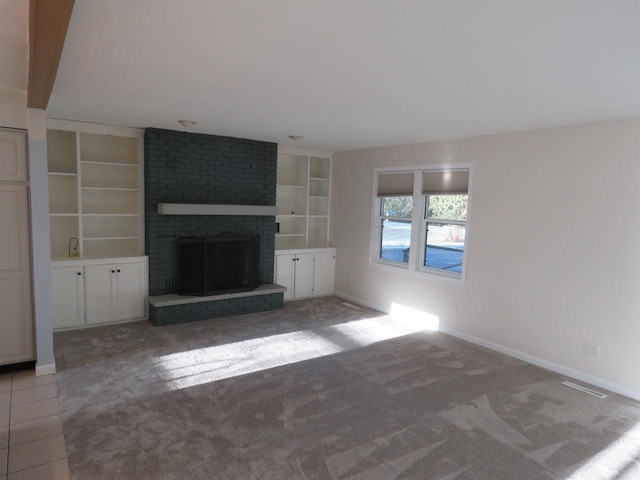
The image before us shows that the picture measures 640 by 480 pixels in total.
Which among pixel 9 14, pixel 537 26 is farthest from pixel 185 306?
pixel 537 26

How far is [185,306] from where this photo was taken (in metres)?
5.18

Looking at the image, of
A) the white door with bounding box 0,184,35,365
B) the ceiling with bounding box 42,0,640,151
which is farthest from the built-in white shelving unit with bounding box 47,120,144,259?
the white door with bounding box 0,184,35,365

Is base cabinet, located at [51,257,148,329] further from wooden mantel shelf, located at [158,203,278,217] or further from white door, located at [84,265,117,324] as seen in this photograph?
wooden mantel shelf, located at [158,203,278,217]

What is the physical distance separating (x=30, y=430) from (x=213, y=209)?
307 centimetres

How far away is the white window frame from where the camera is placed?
4.87 meters

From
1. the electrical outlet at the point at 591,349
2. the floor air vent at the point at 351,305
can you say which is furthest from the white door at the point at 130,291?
the electrical outlet at the point at 591,349

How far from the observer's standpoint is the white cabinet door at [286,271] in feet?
20.7

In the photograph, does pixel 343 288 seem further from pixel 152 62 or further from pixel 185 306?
pixel 152 62

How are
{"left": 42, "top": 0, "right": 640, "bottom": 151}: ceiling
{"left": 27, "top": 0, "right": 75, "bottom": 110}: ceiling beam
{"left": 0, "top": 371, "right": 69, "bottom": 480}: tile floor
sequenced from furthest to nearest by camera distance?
{"left": 0, "top": 371, "right": 69, "bottom": 480}: tile floor → {"left": 42, "top": 0, "right": 640, "bottom": 151}: ceiling → {"left": 27, "top": 0, "right": 75, "bottom": 110}: ceiling beam

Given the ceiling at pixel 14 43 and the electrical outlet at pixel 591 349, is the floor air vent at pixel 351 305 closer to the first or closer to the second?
the electrical outlet at pixel 591 349

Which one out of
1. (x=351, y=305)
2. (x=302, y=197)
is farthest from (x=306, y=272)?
(x=302, y=197)

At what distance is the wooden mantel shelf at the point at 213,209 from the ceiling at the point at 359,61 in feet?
4.19

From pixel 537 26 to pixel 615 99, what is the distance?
1.61 metres

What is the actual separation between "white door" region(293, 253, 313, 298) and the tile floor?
11.7 feet
